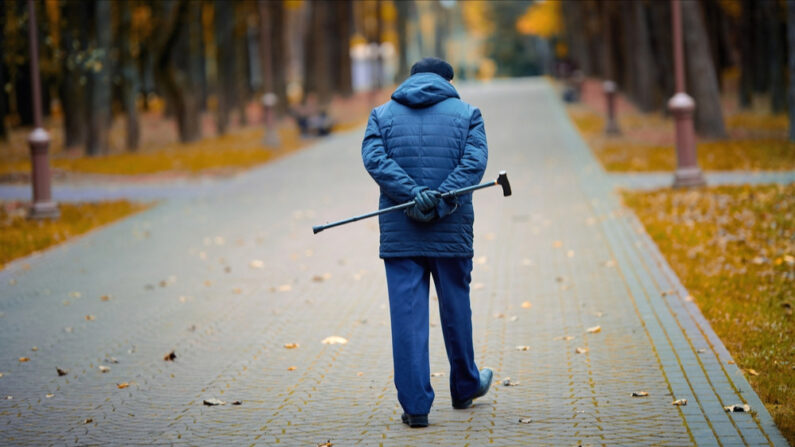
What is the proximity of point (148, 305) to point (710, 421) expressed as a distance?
17.8ft

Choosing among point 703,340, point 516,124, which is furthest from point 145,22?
point 703,340

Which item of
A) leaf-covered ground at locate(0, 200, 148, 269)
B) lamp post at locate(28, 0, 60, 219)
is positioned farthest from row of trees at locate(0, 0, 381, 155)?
lamp post at locate(28, 0, 60, 219)

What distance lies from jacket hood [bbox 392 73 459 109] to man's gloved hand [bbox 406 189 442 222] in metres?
0.48

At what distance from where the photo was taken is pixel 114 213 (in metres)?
16.4

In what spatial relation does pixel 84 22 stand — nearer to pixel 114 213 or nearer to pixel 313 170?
pixel 313 170

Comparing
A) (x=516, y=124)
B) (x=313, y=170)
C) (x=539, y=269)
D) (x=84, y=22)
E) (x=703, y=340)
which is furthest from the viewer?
(x=516, y=124)

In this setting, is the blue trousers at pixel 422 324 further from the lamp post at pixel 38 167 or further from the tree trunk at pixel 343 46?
the tree trunk at pixel 343 46

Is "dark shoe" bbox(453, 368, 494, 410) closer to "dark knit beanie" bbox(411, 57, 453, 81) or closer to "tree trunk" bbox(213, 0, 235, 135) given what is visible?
"dark knit beanie" bbox(411, 57, 453, 81)

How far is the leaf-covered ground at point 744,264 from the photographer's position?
261 inches

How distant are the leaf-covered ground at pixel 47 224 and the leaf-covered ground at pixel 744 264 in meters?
7.01

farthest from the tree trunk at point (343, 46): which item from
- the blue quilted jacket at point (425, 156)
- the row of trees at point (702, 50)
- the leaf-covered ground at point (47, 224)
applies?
the blue quilted jacket at point (425, 156)

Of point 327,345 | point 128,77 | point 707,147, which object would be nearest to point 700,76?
point 707,147

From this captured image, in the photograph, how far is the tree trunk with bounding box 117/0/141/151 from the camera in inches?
1188

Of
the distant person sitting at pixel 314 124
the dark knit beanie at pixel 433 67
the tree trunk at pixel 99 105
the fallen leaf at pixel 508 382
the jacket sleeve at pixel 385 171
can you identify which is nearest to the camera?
the jacket sleeve at pixel 385 171
